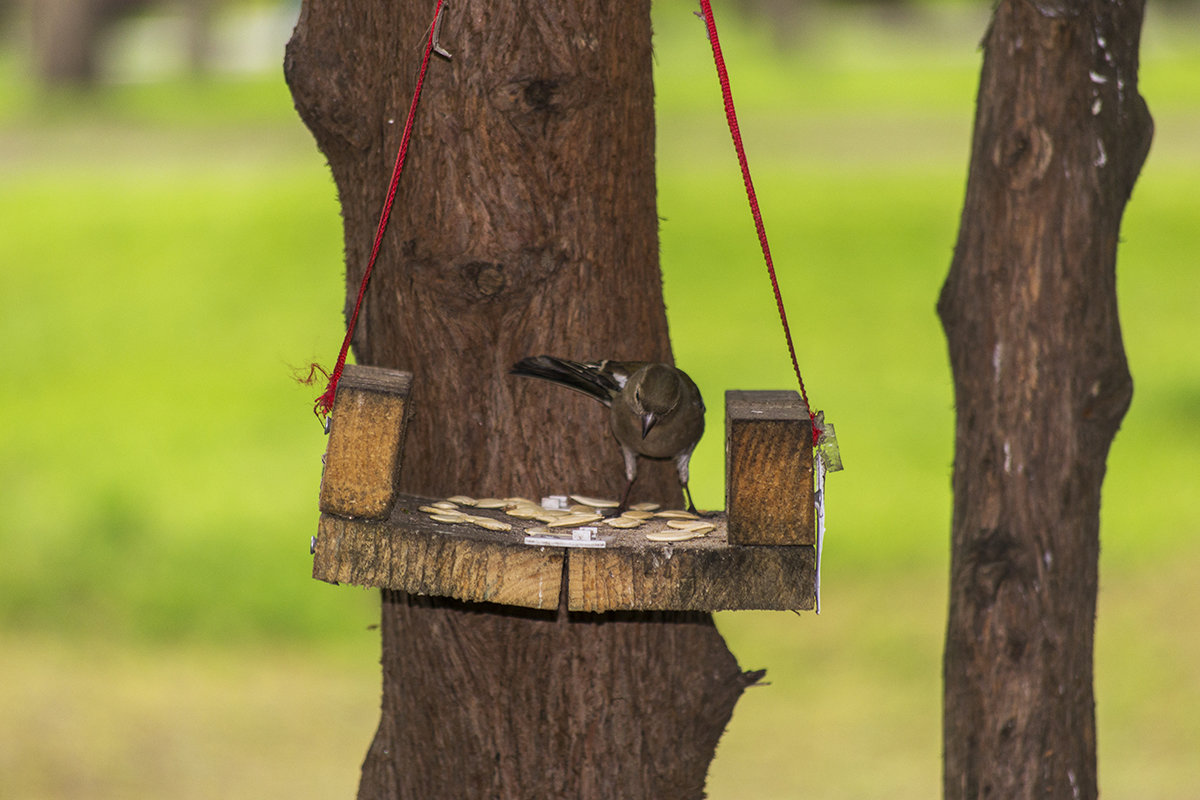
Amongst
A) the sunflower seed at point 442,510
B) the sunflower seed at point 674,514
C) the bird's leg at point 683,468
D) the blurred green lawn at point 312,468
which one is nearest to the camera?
the sunflower seed at point 442,510

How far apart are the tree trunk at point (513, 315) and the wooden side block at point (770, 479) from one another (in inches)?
18.2

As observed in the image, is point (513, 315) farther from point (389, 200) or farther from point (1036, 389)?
point (1036, 389)

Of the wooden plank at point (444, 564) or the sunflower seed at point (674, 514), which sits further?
the sunflower seed at point (674, 514)

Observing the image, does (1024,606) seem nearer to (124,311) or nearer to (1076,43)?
(1076,43)

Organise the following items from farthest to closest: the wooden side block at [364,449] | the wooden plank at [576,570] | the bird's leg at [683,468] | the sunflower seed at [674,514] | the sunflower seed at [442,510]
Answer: the bird's leg at [683,468] < the sunflower seed at [674,514] < the sunflower seed at [442,510] < the wooden side block at [364,449] < the wooden plank at [576,570]

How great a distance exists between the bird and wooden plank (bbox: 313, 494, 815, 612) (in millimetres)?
288

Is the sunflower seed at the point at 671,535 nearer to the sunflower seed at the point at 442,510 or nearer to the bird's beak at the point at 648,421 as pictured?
the bird's beak at the point at 648,421

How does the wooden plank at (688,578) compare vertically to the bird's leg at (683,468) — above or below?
below

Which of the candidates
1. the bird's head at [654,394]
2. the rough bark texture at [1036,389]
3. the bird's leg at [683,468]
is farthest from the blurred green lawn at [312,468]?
the bird's head at [654,394]

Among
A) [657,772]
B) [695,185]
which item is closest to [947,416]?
[695,185]

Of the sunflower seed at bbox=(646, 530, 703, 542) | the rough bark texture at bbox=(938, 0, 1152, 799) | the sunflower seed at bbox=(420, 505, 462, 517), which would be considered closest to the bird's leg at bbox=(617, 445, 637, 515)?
the sunflower seed at bbox=(646, 530, 703, 542)

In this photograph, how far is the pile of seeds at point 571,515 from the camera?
7.46 feet

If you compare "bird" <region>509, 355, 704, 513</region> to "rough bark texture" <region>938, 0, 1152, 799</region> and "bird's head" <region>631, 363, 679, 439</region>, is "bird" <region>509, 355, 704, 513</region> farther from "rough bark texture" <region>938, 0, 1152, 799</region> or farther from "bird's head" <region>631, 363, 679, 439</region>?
"rough bark texture" <region>938, 0, 1152, 799</region>

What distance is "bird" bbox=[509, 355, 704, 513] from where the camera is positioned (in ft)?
7.72
